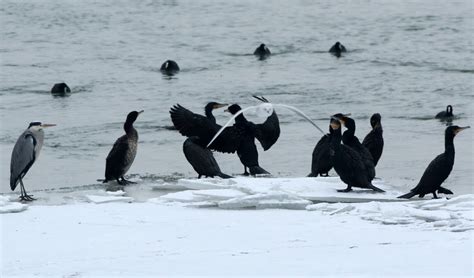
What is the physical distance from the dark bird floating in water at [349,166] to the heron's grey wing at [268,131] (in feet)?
6.83

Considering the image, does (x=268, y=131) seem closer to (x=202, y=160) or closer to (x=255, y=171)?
(x=255, y=171)

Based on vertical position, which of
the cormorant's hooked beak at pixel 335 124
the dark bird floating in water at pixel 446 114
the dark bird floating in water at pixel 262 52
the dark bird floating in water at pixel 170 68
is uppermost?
the dark bird floating in water at pixel 262 52

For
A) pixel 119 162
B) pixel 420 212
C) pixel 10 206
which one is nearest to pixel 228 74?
pixel 119 162

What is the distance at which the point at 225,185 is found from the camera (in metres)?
14.5

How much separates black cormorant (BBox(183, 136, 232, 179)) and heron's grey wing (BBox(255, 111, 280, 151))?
2.60 ft

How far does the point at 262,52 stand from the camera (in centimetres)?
3466

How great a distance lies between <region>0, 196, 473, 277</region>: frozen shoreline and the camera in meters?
10.4

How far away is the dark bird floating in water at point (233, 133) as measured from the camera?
16.7 metres

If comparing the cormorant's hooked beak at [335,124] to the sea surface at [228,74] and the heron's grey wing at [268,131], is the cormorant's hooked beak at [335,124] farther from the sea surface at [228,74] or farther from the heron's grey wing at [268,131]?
the heron's grey wing at [268,131]

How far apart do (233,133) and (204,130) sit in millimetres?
398

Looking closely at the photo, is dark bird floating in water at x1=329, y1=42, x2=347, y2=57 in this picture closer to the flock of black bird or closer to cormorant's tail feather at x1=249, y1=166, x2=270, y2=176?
the flock of black bird

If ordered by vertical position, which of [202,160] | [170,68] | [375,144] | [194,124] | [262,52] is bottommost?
[202,160]

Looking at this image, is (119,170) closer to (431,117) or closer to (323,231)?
(323,231)

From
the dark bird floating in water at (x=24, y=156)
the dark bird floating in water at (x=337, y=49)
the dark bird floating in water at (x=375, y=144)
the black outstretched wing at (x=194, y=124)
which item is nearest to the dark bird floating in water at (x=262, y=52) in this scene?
the dark bird floating in water at (x=337, y=49)
